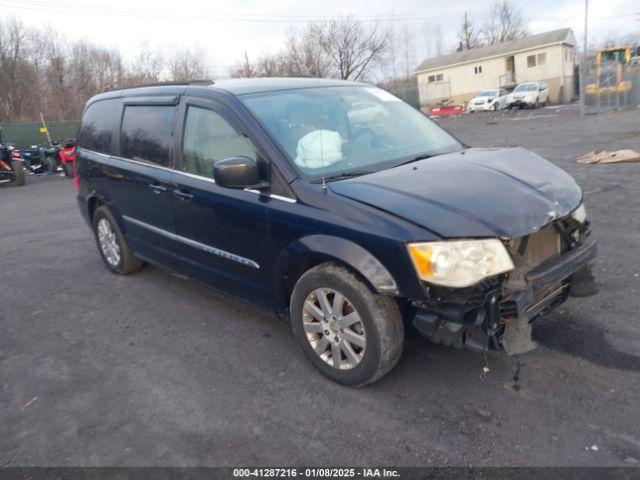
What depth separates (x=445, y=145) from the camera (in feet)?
13.4

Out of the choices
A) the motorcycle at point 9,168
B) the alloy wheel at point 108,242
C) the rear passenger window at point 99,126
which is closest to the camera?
the rear passenger window at point 99,126

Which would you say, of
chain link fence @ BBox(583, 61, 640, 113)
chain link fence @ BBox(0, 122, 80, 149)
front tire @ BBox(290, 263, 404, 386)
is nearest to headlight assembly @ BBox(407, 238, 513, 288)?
front tire @ BBox(290, 263, 404, 386)

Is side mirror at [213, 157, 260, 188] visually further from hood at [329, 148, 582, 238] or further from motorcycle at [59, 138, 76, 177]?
motorcycle at [59, 138, 76, 177]

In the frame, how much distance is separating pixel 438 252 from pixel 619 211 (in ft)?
15.5

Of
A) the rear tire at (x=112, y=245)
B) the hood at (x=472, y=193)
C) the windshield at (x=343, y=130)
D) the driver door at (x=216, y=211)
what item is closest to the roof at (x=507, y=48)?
the windshield at (x=343, y=130)

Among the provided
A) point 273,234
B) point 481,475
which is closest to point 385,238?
point 273,234

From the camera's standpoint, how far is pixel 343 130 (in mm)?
3824

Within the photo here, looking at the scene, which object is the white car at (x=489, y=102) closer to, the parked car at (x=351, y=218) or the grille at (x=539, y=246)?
the parked car at (x=351, y=218)

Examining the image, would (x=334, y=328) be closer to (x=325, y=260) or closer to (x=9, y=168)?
(x=325, y=260)

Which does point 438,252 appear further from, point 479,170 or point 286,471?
point 286,471

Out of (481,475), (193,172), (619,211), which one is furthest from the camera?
(619,211)

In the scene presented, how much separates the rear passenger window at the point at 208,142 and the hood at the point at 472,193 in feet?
2.78

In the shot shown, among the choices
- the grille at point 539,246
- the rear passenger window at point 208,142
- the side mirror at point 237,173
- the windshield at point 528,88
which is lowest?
the grille at point 539,246

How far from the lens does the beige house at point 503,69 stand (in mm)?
42500
